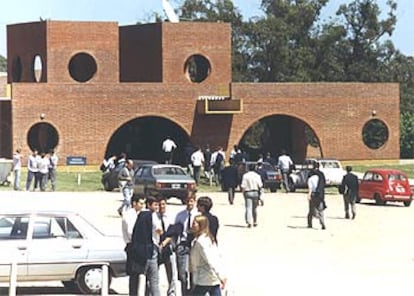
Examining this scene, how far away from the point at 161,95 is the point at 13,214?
41575mm

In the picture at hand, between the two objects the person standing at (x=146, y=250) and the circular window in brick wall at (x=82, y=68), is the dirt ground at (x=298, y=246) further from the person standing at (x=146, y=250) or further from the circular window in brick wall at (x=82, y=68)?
the circular window in brick wall at (x=82, y=68)

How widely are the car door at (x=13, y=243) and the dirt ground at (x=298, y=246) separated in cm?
88

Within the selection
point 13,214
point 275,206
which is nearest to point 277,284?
point 13,214

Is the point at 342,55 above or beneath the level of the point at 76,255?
above

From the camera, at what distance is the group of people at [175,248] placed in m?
12.6

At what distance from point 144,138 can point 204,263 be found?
5234cm

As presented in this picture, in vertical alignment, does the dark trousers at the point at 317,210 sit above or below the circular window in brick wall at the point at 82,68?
below

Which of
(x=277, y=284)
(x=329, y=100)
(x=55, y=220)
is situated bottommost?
(x=277, y=284)

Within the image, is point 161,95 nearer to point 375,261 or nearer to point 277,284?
point 375,261

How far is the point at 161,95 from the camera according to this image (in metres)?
59.2

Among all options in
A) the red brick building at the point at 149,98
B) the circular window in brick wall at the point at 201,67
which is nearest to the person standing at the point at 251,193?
the red brick building at the point at 149,98

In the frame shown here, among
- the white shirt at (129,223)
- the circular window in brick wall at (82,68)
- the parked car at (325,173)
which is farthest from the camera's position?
the circular window in brick wall at (82,68)

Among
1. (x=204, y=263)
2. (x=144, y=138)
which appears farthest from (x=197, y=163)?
(x=204, y=263)

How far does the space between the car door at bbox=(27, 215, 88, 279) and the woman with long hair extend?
17.0 feet
